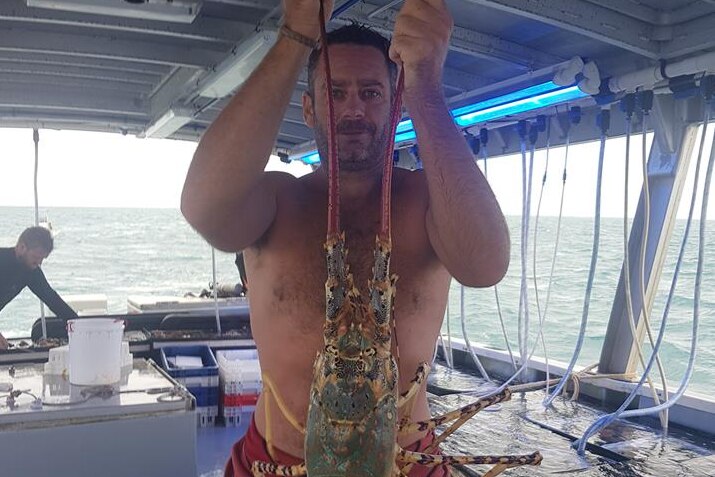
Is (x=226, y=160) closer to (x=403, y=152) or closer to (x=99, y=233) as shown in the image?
(x=403, y=152)

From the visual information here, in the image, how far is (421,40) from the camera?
5.13 feet

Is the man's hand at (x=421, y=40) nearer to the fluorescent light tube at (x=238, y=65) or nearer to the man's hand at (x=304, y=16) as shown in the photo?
the man's hand at (x=304, y=16)

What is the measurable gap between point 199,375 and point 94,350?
1170mm

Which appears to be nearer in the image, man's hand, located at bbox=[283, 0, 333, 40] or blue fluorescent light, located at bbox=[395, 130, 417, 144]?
man's hand, located at bbox=[283, 0, 333, 40]

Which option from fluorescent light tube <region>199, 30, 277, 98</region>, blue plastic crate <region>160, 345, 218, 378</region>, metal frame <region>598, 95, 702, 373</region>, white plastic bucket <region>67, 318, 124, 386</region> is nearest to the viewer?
white plastic bucket <region>67, 318, 124, 386</region>

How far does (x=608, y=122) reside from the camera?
11.6ft

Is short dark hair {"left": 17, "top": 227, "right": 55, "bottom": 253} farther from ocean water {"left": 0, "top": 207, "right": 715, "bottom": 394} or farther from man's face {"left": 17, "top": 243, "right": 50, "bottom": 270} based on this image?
ocean water {"left": 0, "top": 207, "right": 715, "bottom": 394}

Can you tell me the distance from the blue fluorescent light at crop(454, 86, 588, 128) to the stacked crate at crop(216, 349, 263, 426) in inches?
77.4

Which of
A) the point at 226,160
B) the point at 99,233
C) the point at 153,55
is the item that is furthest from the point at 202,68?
the point at 99,233

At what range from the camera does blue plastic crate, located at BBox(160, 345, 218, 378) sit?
3.78m

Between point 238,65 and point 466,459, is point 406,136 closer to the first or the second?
point 238,65

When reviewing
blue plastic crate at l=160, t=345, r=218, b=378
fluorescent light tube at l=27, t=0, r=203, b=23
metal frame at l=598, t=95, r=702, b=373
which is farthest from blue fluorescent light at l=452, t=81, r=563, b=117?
blue plastic crate at l=160, t=345, r=218, b=378

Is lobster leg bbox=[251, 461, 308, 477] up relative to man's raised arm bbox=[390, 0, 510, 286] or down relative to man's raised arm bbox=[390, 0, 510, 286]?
down

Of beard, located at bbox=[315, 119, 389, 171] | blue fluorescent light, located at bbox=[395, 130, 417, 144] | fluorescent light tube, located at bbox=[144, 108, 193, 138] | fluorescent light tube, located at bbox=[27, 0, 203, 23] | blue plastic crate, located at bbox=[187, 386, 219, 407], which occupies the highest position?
fluorescent light tube, located at bbox=[27, 0, 203, 23]
